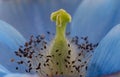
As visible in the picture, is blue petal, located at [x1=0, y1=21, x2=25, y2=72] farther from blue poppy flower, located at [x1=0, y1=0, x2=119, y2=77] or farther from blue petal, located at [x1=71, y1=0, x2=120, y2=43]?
blue petal, located at [x1=71, y1=0, x2=120, y2=43]

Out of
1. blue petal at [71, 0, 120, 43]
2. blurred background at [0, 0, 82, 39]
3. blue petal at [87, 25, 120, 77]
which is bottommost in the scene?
blue petal at [87, 25, 120, 77]

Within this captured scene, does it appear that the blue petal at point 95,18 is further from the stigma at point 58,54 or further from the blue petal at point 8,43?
the blue petal at point 8,43

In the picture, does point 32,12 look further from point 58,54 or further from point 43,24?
point 58,54

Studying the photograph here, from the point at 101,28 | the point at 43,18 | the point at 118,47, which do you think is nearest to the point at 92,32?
the point at 101,28

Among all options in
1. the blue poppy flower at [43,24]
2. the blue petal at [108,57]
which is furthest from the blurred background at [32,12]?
the blue petal at [108,57]

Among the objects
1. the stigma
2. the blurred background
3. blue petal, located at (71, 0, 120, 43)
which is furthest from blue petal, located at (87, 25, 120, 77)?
the blurred background

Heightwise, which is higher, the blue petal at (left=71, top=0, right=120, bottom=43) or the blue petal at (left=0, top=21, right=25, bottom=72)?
the blue petal at (left=71, top=0, right=120, bottom=43)
